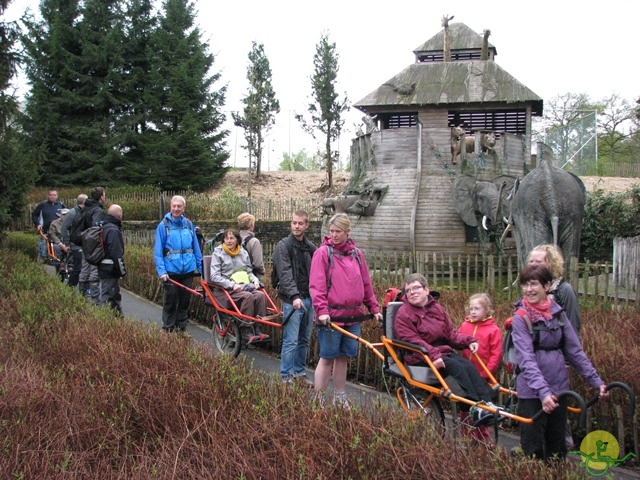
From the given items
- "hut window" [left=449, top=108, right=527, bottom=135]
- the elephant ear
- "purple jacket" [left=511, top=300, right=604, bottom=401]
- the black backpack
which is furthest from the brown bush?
"hut window" [left=449, top=108, right=527, bottom=135]

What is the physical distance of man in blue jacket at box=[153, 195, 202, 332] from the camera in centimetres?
872

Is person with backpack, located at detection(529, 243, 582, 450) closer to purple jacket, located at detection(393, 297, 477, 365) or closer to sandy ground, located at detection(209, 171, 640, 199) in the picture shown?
purple jacket, located at detection(393, 297, 477, 365)

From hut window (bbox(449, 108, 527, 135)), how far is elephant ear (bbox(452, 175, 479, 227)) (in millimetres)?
5398

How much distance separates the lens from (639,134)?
51188 millimetres

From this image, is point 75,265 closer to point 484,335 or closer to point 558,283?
point 484,335

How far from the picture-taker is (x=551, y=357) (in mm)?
4301

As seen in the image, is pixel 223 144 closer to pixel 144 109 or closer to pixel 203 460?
pixel 144 109

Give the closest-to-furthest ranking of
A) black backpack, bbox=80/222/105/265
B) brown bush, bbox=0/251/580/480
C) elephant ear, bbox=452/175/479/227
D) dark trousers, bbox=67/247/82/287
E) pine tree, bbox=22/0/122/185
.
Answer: brown bush, bbox=0/251/580/480
black backpack, bbox=80/222/105/265
dark trousers, bbox=67/247/82/287
elephant ear, bbox=452/175/479/227
pine tree, bbox=22/0/122/185

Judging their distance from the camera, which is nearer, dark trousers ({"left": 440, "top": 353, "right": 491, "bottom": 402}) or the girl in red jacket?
dark trousers ({"left": 440, "top": 353, "right": 491, "bottom": 402})

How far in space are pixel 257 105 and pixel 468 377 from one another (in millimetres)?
42081

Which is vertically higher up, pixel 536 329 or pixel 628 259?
pixel 536 329

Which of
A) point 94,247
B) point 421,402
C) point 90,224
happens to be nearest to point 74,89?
point 90,224

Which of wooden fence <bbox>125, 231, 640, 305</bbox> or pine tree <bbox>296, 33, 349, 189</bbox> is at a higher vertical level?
pine tree <bbox>296, 33, 349, 189</bbox>

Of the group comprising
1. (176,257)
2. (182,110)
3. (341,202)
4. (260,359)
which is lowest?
(260,359)
